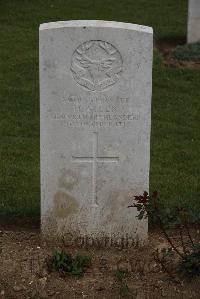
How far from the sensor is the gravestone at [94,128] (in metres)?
5.06

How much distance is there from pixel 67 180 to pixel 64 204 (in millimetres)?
180

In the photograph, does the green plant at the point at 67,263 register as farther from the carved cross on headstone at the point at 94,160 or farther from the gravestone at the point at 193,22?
the gravestone at the point at 193,22

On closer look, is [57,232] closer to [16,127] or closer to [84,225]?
[84,225]

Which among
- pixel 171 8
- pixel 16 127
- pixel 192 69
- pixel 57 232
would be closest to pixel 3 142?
pixel 16 127

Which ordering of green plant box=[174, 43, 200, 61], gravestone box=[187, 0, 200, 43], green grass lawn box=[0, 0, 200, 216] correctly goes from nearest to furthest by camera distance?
green grass lawn box=[0, 0, 200, 216] < green plant box=[174, 43, 200, 61] < gravestone box=[187, 0, 200, 43]

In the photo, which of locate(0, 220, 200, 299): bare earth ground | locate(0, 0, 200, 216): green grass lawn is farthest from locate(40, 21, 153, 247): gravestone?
locate(0, 0, 200, 216): green grass lawn

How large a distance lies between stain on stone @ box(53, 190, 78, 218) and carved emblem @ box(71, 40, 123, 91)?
0.80 metres

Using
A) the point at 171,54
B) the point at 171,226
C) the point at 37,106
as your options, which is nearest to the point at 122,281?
the point at 171,226

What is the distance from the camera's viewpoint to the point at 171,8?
49.5 ft

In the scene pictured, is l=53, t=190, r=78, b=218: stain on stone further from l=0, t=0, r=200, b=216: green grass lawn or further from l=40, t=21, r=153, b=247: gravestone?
l=0, t=0, r=200, b=216: green grass lawn

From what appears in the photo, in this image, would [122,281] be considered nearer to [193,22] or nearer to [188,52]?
[188,52]

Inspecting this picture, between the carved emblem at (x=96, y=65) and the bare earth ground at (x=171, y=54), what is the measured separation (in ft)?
19.0

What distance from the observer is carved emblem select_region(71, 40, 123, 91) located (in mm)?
5078

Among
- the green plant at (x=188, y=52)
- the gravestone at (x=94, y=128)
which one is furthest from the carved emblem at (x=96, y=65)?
the green plant at (x=188, y=52)
